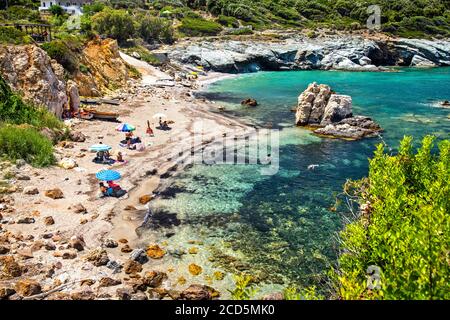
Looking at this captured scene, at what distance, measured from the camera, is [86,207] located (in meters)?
24.0

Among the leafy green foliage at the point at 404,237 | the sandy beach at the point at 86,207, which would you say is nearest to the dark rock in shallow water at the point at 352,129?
the sandy beach at the point at 86,207

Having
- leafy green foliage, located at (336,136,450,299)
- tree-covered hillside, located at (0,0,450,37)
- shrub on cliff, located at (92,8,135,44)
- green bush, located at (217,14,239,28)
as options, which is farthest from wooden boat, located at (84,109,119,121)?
green bush, located at (217,14,239,28)

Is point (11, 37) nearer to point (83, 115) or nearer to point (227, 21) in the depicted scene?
point (83, 115)

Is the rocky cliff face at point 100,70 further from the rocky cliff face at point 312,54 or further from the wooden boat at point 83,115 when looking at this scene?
the rocky cliff face at point 312,54

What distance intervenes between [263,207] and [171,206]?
21.1 feet

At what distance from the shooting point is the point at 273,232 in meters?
22.6

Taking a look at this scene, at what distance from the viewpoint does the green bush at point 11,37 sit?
40.6 m

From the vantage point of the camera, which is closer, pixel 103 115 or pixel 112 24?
pixel 103 115

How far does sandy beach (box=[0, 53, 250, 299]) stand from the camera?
17719 mm

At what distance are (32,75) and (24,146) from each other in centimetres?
1325

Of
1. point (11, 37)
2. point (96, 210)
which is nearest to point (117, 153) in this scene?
point (96, 210)

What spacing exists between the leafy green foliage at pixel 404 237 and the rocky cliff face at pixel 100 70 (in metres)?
46.3
